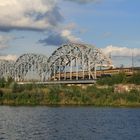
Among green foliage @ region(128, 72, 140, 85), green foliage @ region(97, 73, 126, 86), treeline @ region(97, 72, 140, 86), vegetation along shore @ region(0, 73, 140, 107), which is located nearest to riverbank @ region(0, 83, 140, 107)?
vegetation along shore @ region(0, 73, 140, 107)

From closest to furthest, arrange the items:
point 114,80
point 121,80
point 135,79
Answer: point 121,80 < point 135,79 < point 114,80

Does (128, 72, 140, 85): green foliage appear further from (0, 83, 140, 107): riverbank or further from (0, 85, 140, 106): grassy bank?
(0, 85, 140, 106): grassy bank

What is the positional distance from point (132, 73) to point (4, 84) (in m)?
37.6

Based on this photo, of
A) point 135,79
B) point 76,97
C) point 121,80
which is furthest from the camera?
point 135,79

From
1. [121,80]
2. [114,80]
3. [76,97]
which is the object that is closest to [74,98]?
[76,97]

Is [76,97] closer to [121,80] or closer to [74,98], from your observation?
[74,98]

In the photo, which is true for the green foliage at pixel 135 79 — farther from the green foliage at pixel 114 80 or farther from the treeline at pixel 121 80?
the green foliage at pixel 114 80

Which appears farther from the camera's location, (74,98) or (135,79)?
(135,79)

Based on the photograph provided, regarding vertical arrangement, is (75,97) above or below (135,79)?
below

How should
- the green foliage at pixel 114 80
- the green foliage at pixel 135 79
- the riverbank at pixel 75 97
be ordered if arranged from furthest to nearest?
the green foliage at pixel 135 79 < the green foliage at pixel 114 80 < the riverbank at pixel 75 97

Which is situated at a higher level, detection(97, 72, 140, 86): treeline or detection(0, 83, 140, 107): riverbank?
detection(97, 72, 140, 86): treeline

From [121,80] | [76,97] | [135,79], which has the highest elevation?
[135,79]

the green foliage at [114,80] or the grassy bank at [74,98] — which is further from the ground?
the green foliage at [114,80]

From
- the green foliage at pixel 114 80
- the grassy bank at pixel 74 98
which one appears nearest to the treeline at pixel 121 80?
the green foliage at pixel 114 80
